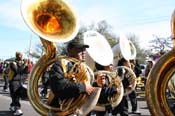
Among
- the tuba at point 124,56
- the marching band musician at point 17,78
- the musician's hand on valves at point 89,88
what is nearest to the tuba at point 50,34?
the musician's hand on valves at point 89,88

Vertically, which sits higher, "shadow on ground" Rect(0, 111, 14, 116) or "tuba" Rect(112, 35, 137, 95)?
"tuba" Rect(112, 35, 137, 95)

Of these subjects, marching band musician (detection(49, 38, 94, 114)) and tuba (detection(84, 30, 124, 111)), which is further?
tuba (detection(84, 30, 124, 111))

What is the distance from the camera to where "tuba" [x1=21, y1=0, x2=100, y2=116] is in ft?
14.4

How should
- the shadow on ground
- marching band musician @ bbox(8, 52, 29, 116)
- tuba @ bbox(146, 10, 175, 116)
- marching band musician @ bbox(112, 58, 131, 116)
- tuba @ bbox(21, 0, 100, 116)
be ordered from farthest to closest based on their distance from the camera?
1. the shadow on ground
2. marching band musician @ bbox(8, 52, 29, 116)
3. marching band musician @ bbox(112, 58, 131, 116)
4. tuba @ bbox(21, 0, 100, 116)
5. tuba @ bbox(146, 10, 175, 116)

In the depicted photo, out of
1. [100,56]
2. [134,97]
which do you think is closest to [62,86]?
[100,56]

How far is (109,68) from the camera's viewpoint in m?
6.26

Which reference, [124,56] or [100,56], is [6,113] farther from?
[100,56]

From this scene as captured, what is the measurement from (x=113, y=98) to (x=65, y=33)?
1.67m

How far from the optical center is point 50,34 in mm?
4508

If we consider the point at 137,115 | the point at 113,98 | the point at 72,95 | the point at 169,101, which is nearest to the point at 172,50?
the point at 169,101

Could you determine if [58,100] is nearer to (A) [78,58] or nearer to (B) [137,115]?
(A) [78,58]

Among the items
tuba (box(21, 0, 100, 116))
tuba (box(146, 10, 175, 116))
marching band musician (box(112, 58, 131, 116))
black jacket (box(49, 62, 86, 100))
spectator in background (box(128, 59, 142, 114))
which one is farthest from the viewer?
spectator in background (box(128, 59, 142, 114))

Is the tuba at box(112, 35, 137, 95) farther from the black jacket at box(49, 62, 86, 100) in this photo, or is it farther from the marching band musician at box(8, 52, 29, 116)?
the black jacket at box(49, 62, 86, 100)

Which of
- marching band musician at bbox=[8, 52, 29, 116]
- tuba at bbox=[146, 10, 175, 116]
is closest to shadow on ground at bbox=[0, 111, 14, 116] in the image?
marching band musician at bbox=[8, 52, 29, 116]
